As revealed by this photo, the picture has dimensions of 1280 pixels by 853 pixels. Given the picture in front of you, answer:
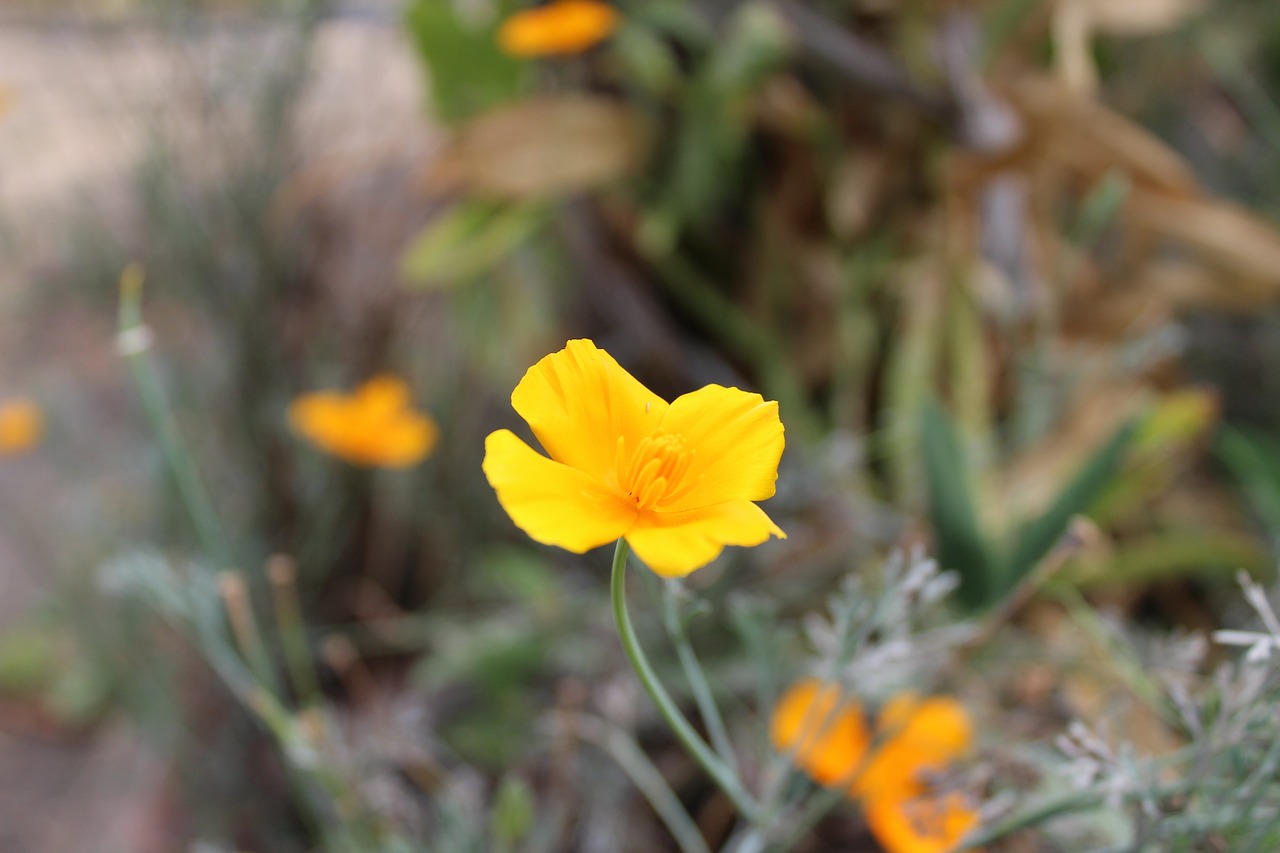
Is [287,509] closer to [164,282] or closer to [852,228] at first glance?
[164,282]

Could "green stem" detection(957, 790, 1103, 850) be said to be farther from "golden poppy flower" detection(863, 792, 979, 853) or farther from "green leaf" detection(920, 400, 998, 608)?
"green leaf" detection(920, 400, 998, 608)

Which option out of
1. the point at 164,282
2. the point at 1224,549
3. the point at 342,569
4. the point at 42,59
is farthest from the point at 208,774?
the point at 42,59

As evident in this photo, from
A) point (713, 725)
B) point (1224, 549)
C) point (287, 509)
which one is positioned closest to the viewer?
point (713, 725)

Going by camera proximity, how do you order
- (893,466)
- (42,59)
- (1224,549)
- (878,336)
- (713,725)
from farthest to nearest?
(42,59) → (878,336) → (893,466) → (1224,549) → (713,725)

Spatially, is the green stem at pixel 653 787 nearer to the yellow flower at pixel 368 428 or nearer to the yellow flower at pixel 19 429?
the yellow flower at pixel 368 428

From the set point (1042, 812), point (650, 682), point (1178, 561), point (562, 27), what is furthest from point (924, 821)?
point (562, 27)

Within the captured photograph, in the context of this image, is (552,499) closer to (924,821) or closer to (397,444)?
(924,821)

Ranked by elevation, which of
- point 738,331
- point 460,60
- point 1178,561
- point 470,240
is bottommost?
point 1178,561
